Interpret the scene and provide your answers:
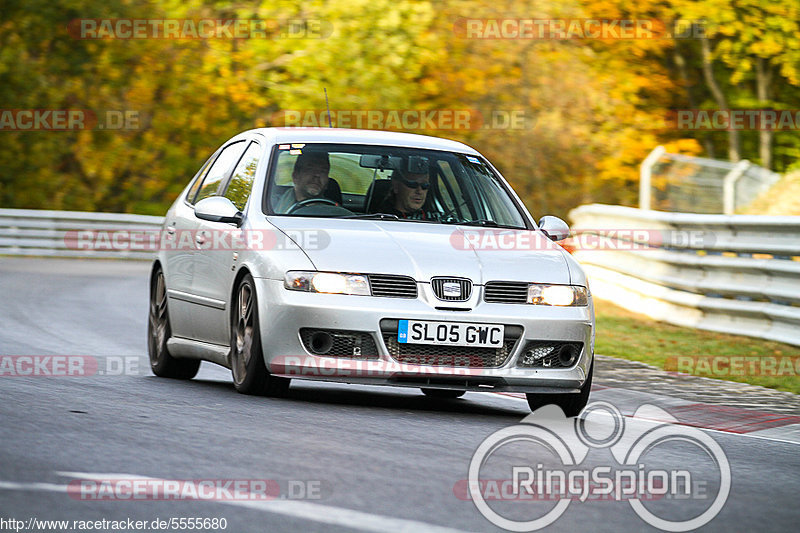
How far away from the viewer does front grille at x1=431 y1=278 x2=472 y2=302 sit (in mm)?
8422

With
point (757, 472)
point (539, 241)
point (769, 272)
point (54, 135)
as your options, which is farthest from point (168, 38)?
point (757, 472)

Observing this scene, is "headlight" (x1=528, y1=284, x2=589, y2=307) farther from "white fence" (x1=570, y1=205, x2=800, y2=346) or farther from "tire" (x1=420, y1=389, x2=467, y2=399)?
"white fence" (x1=570, y1=205, x2=800, y2=346)

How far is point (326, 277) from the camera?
27.7 ft

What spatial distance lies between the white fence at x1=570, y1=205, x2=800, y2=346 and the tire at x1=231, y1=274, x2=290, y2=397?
5.82 meters

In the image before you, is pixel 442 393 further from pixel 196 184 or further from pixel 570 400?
pixel 196 184

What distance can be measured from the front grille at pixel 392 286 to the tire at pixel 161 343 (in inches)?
88.1

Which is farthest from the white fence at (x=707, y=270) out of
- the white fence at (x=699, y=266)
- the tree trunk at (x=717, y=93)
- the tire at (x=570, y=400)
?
the tree trunk at (x=717, y=93)

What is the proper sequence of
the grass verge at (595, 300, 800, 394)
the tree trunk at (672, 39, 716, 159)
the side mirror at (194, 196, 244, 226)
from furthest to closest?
the tree trunk at (672, 39, 716, 159) < the grass verge at (595, 300, 800, 394) < the side mirror at (194, 196, 244, 226)

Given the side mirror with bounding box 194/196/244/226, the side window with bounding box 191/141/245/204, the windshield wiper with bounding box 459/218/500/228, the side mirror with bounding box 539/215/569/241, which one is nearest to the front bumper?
the side mirror with bounding box 194/196/244/226

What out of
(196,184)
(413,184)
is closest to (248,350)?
(413,184)

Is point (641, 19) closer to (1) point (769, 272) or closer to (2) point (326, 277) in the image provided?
(1) point (769, 272)

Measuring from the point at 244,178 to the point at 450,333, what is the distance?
2099 millimetres

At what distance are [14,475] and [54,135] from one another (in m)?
32.7

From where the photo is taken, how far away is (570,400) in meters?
9.06
